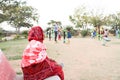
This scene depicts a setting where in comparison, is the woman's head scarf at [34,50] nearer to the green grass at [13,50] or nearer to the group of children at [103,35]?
the green grass at [13,50]

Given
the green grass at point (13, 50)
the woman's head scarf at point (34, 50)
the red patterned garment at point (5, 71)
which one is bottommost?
the green grass at point (13, 50)

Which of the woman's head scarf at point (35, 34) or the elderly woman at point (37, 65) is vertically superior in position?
the woman's head scarf at point (35, 34)

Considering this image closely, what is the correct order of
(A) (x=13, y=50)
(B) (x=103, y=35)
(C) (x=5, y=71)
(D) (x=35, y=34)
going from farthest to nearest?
1. (B) (x=103, y=35)
2. (A) (x=13, y=50)
3. (D) (x=35, y=34)
4. (C) (x=5, y=71)

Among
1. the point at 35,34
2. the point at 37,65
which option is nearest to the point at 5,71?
the point at 37,65

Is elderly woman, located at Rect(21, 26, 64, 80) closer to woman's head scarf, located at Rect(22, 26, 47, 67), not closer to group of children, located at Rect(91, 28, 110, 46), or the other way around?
woman's head scarf, located at Rect(22, 26, 47, 67)

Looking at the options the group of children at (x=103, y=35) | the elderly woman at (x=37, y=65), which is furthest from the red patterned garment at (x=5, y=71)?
the group of children at (x=103, y=35)

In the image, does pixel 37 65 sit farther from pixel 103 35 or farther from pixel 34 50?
pixel 103 35

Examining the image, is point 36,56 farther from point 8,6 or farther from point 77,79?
point 8,6

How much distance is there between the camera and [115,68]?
1198 cm

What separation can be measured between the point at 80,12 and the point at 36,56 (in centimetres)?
6921

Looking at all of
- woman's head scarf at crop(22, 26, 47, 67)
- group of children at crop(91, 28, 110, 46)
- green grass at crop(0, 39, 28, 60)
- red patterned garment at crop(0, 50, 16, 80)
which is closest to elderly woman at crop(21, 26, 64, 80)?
woman's head scarf at crop(22, 26, 47, 67)

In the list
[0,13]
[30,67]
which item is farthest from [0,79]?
[0,13]

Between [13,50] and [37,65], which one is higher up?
[37,65]

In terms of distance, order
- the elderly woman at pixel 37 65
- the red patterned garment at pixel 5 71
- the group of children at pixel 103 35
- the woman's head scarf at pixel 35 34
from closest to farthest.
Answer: the red patterned garment at pixel 5 71, the elderly woman at pixel 37 65, the woman's head scarf at pixel 35 34, the group of children at pixel 103 35
